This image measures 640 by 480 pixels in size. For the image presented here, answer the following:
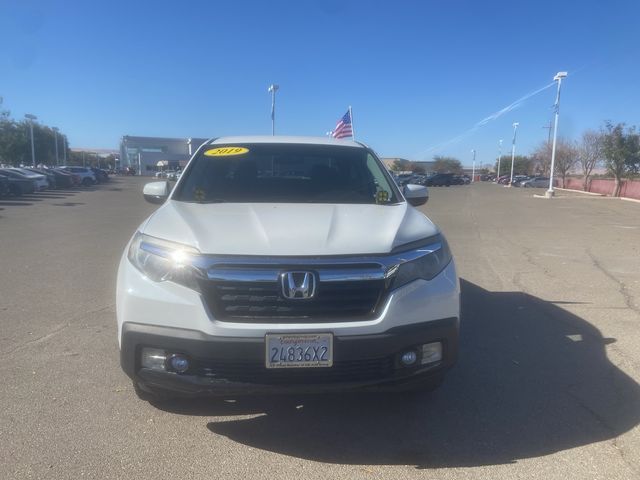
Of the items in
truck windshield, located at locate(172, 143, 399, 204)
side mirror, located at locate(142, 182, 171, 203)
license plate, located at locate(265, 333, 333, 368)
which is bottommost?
license plate, located at locate(265, 333, 333, 368)

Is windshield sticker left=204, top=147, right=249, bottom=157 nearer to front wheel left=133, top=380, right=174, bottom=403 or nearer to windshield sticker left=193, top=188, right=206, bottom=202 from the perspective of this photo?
windshield sticker left=193, top=188, right=206, bottom=202

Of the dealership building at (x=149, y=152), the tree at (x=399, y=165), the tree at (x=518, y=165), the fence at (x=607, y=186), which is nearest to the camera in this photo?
the fence at (x=607, y=186)

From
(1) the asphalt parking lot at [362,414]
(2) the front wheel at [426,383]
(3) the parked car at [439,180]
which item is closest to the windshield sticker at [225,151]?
(1) the asphalt parking lot at [362,414]

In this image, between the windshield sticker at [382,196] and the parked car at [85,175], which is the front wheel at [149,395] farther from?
the parked car at [85,175]

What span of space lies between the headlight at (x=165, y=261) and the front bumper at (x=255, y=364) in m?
0.28

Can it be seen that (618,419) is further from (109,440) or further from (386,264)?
(109,440)

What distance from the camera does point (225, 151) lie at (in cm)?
483

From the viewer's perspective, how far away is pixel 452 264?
340cm

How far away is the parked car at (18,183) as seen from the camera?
26469 millimetres

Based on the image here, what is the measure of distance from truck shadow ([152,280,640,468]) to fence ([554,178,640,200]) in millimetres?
35378

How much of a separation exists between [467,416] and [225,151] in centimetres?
292

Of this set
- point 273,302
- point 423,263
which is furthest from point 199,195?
point 423,263

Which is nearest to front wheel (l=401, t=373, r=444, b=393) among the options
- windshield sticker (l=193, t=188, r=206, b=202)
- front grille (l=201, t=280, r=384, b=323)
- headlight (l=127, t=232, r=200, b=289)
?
front grille (l=201, t=280, r=384, b=323)

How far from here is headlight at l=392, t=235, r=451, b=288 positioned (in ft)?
10.1
